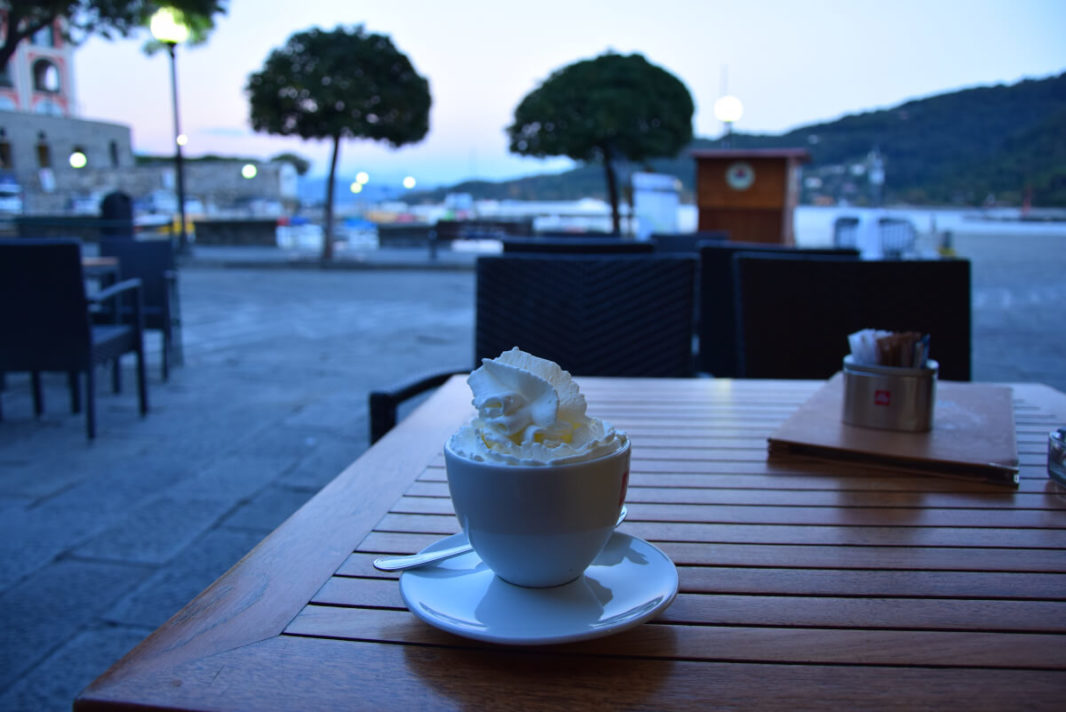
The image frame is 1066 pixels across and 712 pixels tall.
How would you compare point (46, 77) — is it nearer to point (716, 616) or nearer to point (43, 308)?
point (43, 308)

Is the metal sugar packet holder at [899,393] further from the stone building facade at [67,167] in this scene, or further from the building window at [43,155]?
the building window at [43,155]

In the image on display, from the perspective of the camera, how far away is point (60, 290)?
286 cm

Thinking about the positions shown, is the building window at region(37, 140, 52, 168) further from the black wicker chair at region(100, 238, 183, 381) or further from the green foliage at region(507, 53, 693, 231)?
the black wicker chair at region(100, 238, 183, 381)

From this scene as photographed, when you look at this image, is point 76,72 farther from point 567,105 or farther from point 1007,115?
point 1007,115

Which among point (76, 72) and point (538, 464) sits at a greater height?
point (76, 72)

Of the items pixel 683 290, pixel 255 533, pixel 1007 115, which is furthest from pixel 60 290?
pixel 1007 115

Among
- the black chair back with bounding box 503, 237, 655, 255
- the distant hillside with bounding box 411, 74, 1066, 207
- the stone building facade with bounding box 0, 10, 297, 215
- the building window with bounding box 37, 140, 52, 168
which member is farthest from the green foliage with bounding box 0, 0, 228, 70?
the building window with bounding box 37, 140, 52, 168

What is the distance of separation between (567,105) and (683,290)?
9.95 meters

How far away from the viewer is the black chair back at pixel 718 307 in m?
2.68

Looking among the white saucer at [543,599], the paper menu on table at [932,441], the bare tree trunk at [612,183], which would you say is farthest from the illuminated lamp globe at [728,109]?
the white saucer at [543,599]

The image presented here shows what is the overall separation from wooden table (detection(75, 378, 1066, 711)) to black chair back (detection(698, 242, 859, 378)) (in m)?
1.90

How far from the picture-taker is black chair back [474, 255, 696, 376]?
6.14ft

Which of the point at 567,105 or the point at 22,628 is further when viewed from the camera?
the point at 567,105

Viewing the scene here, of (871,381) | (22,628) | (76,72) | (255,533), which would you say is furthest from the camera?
(76,72)
